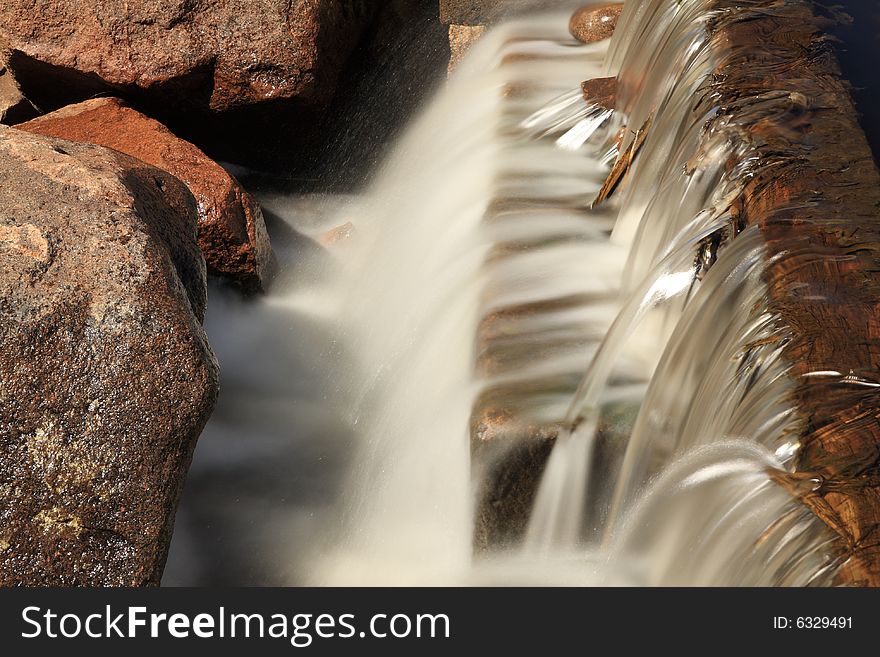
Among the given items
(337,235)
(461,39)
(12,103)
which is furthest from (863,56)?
(12,103)

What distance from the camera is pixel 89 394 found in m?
3.08

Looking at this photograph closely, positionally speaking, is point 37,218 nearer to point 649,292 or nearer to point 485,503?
point 485,503

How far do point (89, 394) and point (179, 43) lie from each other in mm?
2695

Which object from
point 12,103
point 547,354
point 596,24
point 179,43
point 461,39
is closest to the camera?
point 547,354

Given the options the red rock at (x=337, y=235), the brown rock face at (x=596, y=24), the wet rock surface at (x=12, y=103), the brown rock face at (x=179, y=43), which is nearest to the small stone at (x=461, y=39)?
the brown rock face at (x=596, y=24)

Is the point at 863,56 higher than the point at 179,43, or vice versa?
the point at 179,43

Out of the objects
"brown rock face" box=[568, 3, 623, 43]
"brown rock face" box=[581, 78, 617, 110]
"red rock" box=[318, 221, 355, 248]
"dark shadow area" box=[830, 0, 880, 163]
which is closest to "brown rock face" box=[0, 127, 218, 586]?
"red rock" box=[318, 221, 355, 248]

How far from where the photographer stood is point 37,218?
3.28 metres

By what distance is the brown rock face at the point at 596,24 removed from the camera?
6.00m

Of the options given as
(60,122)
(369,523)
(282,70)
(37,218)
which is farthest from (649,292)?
(60,122)

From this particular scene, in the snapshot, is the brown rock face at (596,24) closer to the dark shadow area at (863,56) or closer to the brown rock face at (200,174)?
the dark shadow area at (863,56)

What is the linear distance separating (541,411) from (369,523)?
2.73ft

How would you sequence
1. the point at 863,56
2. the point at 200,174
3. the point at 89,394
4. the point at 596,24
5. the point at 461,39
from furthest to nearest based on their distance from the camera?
1. the point at 461,39
2. the point at 596,24
3. the point at 200,174
4. the point at 863,56
5. the point at 89,394

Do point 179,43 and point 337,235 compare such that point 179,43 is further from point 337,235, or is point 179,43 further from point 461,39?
point 461,39
